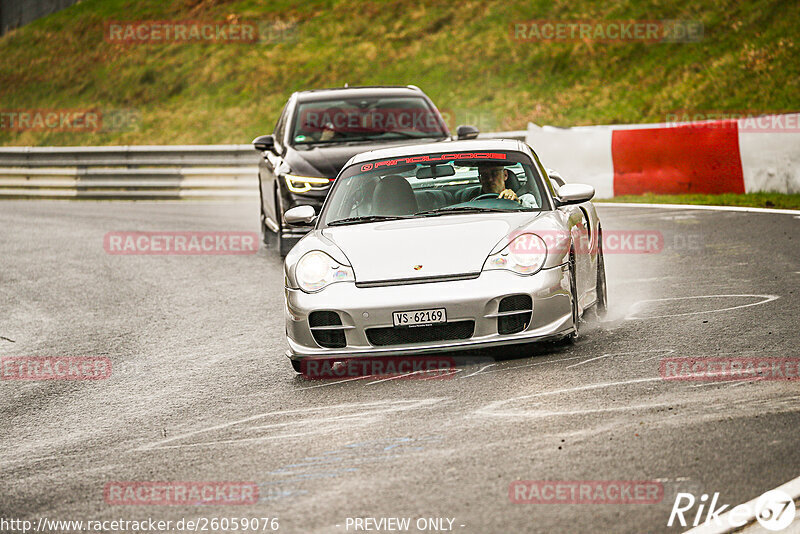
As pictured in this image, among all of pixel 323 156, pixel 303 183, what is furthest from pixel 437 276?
pixel 323 156

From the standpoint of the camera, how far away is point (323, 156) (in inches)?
481

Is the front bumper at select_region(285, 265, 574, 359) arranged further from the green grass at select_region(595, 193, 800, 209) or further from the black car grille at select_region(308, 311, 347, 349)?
the green grass at select_region(595, 193, 800, 209)

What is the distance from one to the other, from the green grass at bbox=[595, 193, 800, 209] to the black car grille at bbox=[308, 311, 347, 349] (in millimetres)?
9115

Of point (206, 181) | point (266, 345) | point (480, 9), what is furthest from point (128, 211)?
point (480, 9)

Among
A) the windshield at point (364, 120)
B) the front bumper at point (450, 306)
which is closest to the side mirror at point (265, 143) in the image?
the windshield at point (364, 120)

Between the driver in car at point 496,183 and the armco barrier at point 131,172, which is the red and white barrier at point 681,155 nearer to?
the armco barrier at point 131,172

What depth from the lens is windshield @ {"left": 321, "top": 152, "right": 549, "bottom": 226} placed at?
7.77 meters

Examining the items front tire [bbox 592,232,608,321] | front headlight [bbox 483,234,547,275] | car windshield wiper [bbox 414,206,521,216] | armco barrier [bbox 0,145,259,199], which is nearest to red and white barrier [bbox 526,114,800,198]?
armco barrier [bbox 0,145,259,199]

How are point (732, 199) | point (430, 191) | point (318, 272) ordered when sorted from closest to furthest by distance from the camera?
point (318, 272) → point (430, 191) → point (732, 199)

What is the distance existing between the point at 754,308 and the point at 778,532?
14.4 ft

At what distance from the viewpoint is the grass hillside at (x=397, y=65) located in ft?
85.4

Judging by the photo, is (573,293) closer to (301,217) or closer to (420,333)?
(420,333)

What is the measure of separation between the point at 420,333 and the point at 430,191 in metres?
2.02

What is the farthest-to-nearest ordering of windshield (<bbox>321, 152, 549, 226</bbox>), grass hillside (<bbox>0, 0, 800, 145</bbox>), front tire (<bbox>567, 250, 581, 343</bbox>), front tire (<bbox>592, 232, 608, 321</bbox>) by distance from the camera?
grass hillside (<bbox>0, 0, 800, 145</bbox>)
front tire (<bbox>592, 232, 608, 321</bbox>)
windshield (<bbox>321, 152, 549, 226</bbox>)
front tire (<bbox>567, 250, 581, 343</bbox>)
